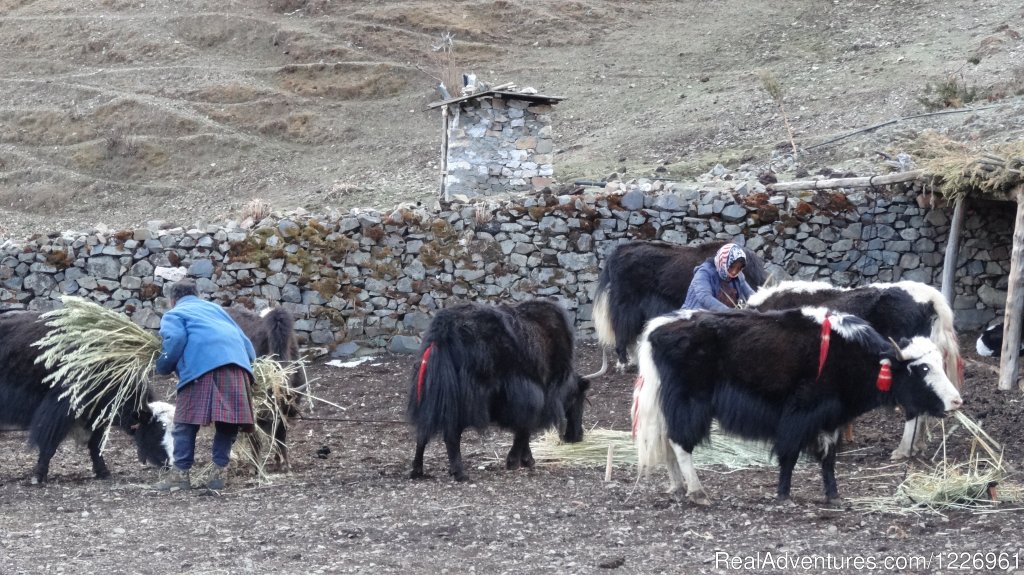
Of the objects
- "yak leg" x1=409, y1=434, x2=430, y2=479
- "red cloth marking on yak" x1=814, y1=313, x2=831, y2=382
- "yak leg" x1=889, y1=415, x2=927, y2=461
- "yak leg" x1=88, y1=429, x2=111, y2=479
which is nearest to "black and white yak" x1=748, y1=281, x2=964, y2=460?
"yak leg" x1=889, y1=415, x2=927, y2=461

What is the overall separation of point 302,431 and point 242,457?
190 cm

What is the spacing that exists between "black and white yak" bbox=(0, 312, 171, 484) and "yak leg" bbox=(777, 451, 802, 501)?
372 centimetres

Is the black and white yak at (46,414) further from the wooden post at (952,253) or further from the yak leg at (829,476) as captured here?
the wooden post at (952,253)

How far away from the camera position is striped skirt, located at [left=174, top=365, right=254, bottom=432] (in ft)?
20.9

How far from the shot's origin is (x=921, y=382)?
573cm

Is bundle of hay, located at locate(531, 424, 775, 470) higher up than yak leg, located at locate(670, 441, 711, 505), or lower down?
lower down

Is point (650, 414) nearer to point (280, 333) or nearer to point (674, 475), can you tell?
point (674, 475)

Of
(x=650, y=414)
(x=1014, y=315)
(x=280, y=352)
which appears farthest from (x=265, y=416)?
(x=1014, y=315)

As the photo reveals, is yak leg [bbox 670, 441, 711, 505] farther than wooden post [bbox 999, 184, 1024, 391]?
No

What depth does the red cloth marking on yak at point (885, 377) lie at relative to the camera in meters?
5.72

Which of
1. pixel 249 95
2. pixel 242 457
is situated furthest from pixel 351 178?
pixel 242 457

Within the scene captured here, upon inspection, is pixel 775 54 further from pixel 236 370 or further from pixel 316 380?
pixel 236 370

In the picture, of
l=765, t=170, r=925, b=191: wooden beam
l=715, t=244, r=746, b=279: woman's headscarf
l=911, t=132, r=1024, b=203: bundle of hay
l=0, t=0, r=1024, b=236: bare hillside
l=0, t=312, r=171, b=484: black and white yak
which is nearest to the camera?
l=0, t=312, r=171, b=484: black and white yak

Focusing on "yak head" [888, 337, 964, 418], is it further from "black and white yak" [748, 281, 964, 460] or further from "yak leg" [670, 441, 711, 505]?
"black and white yak" [748, 281, 964, 460]
